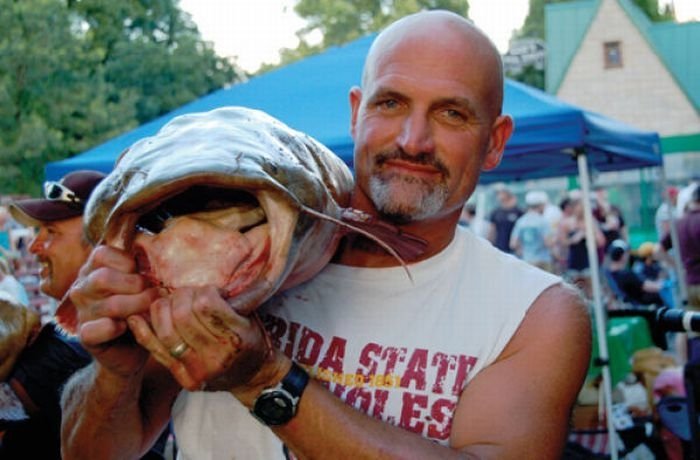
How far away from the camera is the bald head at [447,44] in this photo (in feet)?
5.65

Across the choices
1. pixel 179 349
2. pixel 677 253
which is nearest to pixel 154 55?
pixel 677 253

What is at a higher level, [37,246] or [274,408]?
[37,246]

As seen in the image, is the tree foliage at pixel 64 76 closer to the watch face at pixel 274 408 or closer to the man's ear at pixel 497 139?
the man's ear at pixel 497 139

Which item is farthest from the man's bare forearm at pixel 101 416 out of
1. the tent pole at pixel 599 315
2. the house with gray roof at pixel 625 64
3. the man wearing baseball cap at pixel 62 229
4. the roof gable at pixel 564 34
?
the roof gable at pixel 564 34

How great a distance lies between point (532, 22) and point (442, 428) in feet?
182

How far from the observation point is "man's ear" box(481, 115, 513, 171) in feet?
6.09

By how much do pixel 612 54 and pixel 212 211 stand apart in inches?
1232

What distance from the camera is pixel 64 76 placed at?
61.1 ft

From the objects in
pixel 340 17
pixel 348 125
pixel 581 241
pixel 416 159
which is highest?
pixel 340 17

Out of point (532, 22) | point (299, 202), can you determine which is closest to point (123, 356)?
point (299, 202)

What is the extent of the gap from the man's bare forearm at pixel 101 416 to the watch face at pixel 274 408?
23cm

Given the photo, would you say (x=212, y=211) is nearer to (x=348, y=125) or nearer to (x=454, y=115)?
(x=454, y=115)

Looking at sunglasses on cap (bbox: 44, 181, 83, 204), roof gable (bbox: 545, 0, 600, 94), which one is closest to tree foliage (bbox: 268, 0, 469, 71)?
roof gable (bbox: 545, 0, 600, 94)

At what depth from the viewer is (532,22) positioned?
177ft
